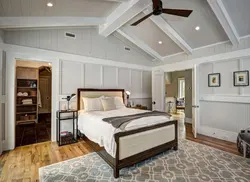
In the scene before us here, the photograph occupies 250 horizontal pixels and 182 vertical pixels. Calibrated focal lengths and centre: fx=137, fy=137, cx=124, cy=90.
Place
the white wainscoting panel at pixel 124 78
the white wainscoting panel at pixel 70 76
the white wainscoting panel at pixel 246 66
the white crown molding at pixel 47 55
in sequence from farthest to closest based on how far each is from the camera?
the white wainscoting panel at pixel 124 78
the white wainscoting panel at pixel 70 76
the white wainscoting panel at pixel 246 66
the white crown molding at pixel 47 55

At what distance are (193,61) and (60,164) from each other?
200 inches

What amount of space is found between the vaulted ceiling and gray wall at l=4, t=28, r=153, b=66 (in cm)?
53

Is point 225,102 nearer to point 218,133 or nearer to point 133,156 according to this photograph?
point 218,133

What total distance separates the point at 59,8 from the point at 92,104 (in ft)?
8.33

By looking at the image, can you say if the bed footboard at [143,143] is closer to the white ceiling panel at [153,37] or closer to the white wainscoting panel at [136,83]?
the white wainscoting panel at [136,83]

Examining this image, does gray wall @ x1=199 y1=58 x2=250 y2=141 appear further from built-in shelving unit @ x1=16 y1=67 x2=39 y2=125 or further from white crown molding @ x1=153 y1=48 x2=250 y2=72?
built-in shelving unit @ x1=16 y1=67 x2=39 y2=125

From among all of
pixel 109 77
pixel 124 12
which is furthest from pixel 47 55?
pixel 124 12

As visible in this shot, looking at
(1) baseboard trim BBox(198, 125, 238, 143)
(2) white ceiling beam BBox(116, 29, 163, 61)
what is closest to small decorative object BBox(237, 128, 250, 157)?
(1) baseboard trim BBox(198, 125, 238, 143)

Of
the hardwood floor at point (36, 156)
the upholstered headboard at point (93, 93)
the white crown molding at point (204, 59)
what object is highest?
the white crown molding at point (204, 59)

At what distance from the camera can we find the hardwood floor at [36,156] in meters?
2.42

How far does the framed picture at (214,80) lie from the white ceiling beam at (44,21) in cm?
385

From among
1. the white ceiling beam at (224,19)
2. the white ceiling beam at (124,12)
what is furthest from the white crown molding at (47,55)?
the white ceiling beam at (224,19)

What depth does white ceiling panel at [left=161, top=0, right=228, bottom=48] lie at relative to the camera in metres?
3.28

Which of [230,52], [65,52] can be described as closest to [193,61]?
[230,52]
